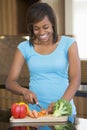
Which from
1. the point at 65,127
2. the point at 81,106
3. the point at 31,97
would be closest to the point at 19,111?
the point at 31,97

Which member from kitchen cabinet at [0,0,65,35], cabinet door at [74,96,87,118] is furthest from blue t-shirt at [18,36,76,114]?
kitchen cabinet at [0,0,65,35]

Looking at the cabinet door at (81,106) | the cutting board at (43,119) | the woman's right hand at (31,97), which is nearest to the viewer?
the cutting board at (43,119)

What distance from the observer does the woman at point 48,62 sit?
62.3 inches

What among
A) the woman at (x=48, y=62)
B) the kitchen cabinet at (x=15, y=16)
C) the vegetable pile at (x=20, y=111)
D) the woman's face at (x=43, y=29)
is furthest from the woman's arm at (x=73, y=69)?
the kitchen cabinet at (x=15, y=16)

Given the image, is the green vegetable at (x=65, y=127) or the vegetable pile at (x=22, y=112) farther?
the vegetable pile at (x=22, y=112)

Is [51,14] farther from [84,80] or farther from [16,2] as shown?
[16,2]

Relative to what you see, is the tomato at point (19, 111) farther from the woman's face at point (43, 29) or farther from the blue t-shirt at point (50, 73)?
the woman's face at point (43, 29)

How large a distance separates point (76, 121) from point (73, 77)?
0.87 feet

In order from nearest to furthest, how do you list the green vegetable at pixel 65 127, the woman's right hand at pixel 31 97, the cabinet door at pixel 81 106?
the green vegetable at pixel 65 127 → the woman's right hand at pixel 31 97 → the cabinet door at pixel 81 106

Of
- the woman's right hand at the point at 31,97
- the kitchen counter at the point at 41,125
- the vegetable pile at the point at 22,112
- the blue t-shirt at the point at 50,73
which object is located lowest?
the kitchen counter at the point at 41,125

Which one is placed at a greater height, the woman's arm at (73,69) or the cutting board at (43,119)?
the woman's arm at (73,69)

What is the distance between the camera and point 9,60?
3.93 metres

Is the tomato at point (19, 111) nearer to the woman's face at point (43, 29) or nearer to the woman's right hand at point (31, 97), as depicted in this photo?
the woman's right hand at point (31, 97)

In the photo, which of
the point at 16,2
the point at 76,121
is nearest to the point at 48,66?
the point at 76,121
